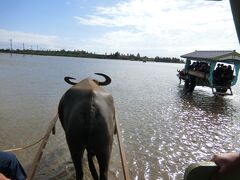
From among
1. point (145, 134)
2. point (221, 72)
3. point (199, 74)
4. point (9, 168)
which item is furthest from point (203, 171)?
point (199, 74)

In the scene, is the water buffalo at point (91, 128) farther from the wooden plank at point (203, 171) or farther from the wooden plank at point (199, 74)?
the wooden plank at point (199, 74)

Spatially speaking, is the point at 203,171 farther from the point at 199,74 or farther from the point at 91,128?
the point at 199,74

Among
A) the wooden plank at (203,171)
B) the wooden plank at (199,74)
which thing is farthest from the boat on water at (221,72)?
the wooden plank at (203,171)

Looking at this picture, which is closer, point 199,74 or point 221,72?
point 221,72

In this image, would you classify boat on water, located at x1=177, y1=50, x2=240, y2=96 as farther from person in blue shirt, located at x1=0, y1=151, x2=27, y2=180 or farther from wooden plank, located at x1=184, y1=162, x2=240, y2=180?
wooden plank, located at x1=184, y1=162, x2=240, y2=180

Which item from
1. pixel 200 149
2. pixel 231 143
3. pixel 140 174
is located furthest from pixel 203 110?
pixel 140 174

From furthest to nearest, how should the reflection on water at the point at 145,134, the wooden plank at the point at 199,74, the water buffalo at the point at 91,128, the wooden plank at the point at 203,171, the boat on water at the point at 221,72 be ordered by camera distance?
1. the wooden plank at the point at 199,74
2. the boat on water at the point at 221,72
3. the reflection on water at the point at 145,134
4. the water buffalo at the point at 91,128
5. the wooden plank at the point at 203,171

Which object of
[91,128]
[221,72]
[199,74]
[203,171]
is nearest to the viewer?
[203,171]

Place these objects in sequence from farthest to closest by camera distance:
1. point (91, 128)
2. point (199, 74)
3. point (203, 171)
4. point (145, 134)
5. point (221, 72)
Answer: point (199, 74) → point (221, 72) → point (145, 134) → point (91, 128) → point (203, 171)

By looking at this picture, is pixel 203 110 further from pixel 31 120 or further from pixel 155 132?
pixel 31 120

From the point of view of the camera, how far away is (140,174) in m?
5.73

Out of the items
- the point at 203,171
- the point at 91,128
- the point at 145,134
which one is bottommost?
the point at 145,134

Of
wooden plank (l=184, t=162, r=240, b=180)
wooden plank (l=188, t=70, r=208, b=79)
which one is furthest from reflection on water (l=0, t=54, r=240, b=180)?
wooden plank (l=184, t=162, r=240, b=180)

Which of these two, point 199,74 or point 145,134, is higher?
point 199,74
